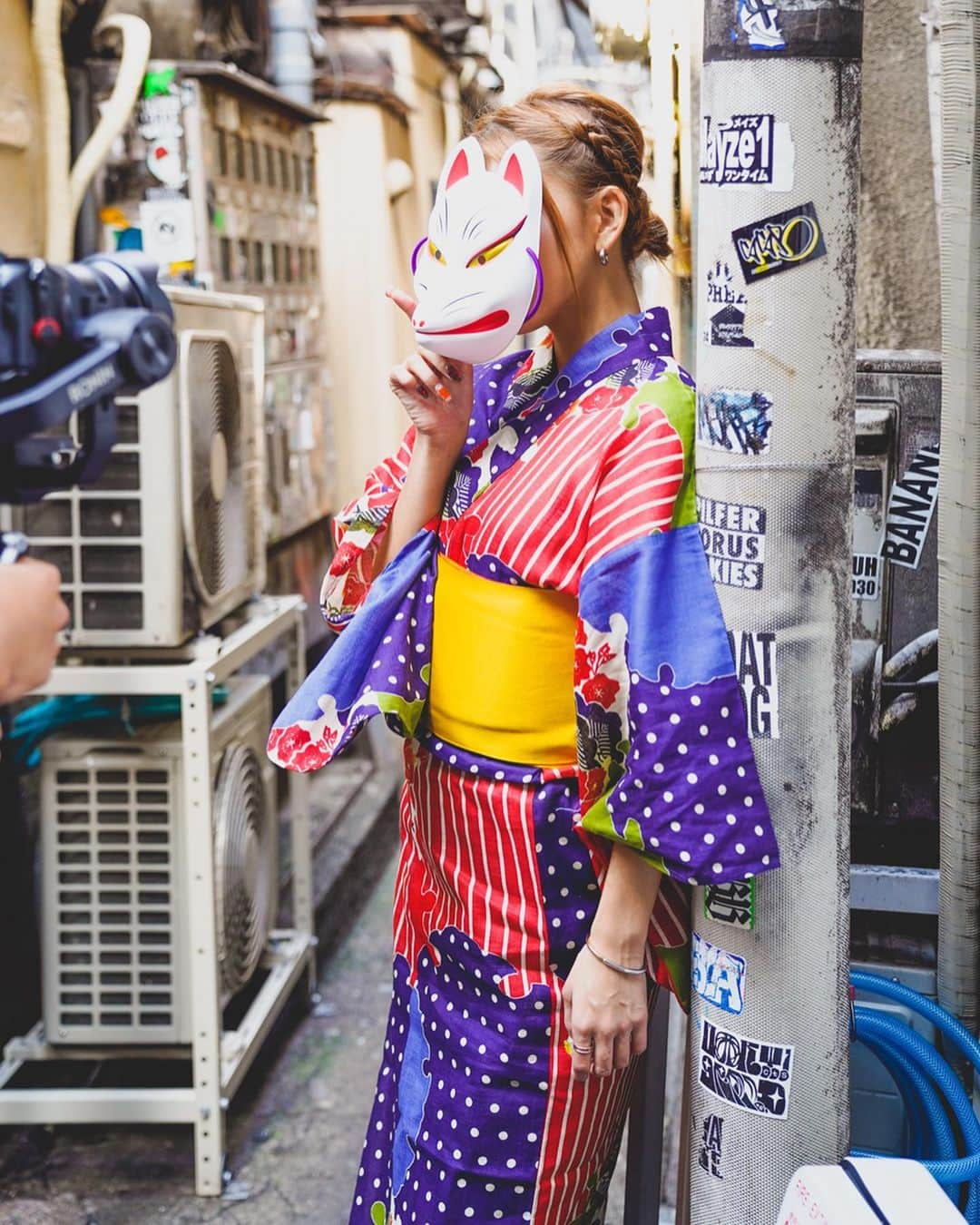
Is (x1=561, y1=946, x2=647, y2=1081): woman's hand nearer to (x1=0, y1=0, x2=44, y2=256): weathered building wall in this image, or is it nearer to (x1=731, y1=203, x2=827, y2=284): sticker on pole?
(x1=731, y1=203, x2=827, y2=284): sticker on pole

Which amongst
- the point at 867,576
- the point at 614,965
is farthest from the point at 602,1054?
the point at 867,576

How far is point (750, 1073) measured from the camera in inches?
69.0

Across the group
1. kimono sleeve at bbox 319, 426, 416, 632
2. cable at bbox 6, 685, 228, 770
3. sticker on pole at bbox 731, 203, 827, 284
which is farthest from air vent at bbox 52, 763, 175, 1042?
sticker on pole at bbox 731, 203, 827, 284

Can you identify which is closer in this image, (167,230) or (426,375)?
(426,375)

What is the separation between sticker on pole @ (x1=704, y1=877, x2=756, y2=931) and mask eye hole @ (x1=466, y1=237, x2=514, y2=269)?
943 millimetres

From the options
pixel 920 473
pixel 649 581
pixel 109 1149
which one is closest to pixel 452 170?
pixel 649 581

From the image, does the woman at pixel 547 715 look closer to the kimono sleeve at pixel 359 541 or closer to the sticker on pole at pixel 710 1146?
the kimono sleeve at pixel 359 541

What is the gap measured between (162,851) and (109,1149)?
910 mm

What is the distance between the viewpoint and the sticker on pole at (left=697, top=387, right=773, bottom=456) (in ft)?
5.46

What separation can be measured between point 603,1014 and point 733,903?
29 cm

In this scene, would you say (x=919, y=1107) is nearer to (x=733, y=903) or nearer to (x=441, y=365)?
(x=733, y=903)

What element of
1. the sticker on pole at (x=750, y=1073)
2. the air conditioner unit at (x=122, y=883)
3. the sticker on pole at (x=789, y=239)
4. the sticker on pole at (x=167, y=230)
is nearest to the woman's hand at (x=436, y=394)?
the sticker on pole at (x=789, y=239)

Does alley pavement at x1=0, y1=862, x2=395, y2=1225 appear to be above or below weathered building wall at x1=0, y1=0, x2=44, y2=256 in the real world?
below

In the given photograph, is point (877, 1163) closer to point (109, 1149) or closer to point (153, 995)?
point (153, 995)
